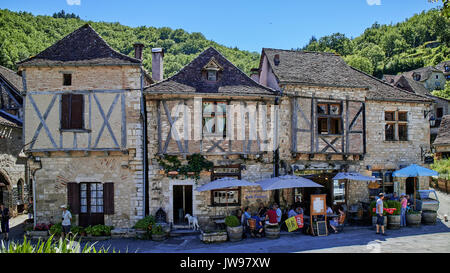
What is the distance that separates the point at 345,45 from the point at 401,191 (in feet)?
210

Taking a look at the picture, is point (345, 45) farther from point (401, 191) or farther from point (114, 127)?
point (114, 127)

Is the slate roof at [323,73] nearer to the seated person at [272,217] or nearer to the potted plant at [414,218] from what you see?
the potted plant at [414,218]

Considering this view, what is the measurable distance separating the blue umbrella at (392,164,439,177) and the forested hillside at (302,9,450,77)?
47.0m

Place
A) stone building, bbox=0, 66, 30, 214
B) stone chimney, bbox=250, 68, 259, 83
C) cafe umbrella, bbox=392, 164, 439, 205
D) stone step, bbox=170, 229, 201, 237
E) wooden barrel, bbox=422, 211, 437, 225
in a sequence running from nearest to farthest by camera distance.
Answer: stone step, bbox=170, 229, 201, 237 → wooden barrel, bbox=422, 211, 437, 225 → cafe umbrella, bbox=392, 164, 439, 205 → stone building, bbox=0, 66, 30, 214 → stone chimney, bbox=250, 68, 259, 83

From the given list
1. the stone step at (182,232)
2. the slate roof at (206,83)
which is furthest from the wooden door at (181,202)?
the slate roof at (206,83)

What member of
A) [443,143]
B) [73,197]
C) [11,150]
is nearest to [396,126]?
[443,143]

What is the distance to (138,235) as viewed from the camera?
11273 millimetres

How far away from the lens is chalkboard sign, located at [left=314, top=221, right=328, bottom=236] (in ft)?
36.7

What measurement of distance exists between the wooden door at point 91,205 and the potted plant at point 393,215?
11.2 meters

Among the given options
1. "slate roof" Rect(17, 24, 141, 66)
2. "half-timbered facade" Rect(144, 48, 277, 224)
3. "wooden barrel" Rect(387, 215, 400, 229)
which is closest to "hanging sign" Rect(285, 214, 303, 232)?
"half-timbered facade" Rect(144, 48, 277, 224)

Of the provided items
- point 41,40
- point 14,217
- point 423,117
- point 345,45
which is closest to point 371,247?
point 423,117

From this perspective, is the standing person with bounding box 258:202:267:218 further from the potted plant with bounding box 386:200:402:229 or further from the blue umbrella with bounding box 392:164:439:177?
the blue umbrella with bounding box 392:164:439:177

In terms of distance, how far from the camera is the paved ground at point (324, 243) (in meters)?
9.41

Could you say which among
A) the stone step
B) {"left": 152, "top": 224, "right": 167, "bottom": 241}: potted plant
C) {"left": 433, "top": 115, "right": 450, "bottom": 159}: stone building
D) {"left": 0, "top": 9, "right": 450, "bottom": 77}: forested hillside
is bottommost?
the stone step
